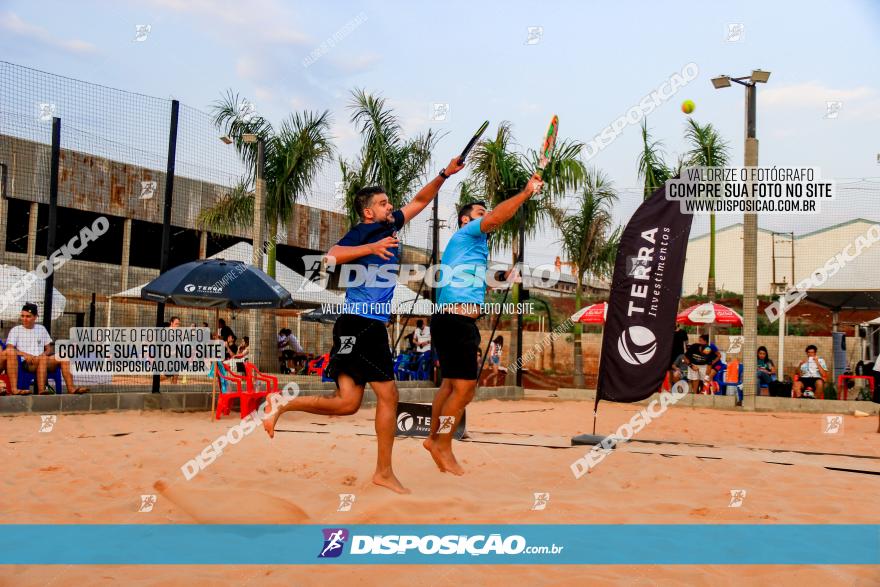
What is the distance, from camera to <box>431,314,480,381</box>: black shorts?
4836mm

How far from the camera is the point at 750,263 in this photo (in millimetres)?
12992

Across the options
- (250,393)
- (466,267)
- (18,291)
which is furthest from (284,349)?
(466,267)

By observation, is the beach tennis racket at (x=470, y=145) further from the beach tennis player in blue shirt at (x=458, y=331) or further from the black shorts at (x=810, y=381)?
the black shorts at (x=810, y=381)

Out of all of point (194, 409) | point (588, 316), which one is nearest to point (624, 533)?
point (194, 409)

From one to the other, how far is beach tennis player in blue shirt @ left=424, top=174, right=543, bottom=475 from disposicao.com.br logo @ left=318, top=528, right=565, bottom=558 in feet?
5.30

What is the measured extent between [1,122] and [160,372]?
3266mm

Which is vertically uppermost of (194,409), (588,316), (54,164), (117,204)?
(117,204)

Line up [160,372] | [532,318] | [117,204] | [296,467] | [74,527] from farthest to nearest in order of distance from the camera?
[532,318], [117,204], [160,372], [296,467], [74,527]

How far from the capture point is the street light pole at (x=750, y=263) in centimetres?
1279

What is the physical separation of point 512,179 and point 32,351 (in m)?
9.38

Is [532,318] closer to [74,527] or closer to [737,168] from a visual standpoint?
[737,168]

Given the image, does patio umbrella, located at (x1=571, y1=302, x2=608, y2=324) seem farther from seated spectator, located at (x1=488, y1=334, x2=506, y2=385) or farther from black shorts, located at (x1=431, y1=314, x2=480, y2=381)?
black shorts, located at (x1=431, y1=314, x2=480, y2=381)

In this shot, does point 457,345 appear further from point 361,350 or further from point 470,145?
point 470,145

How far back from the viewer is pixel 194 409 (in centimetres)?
930
